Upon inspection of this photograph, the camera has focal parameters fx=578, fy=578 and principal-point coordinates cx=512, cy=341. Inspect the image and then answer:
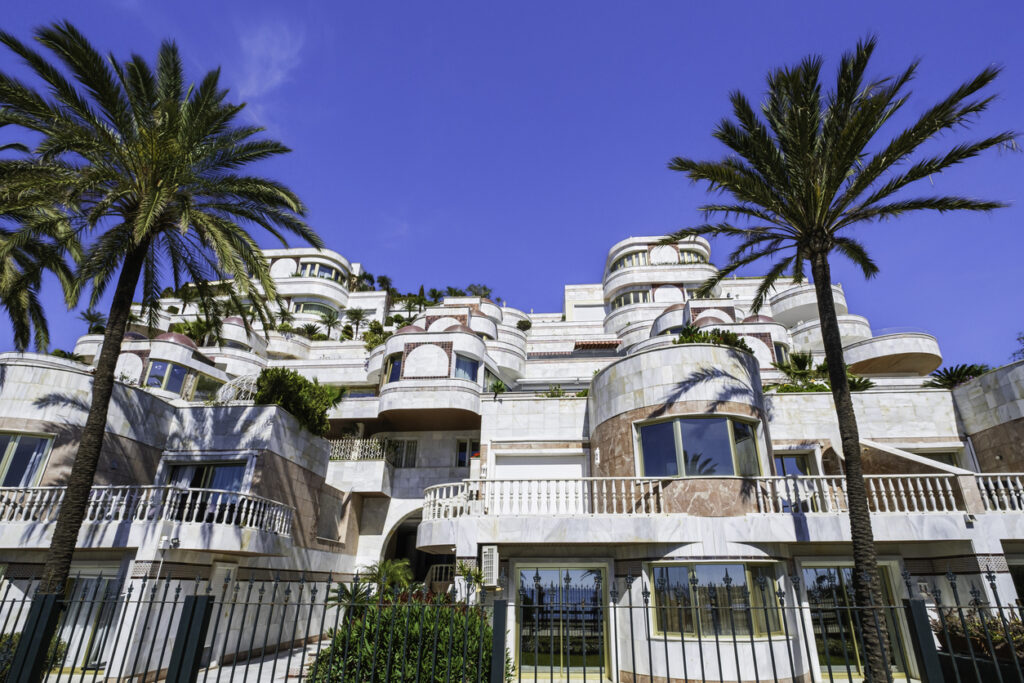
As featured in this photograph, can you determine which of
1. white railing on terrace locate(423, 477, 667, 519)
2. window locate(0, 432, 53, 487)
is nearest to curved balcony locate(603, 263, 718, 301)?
white railing on terrace locate(423, 477, 667, 519)

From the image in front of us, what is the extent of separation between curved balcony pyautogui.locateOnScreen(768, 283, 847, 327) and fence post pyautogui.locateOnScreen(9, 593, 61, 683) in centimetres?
4608

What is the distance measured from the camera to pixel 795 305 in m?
45.8

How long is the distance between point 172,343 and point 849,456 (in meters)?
30.7

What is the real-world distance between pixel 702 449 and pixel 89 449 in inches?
573

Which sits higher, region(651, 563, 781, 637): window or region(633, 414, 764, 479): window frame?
region(633, 414, 764, 479): window frame

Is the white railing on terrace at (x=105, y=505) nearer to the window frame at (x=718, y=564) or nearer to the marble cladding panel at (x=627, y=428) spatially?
the marble cladding panel at (x=627, y=428)

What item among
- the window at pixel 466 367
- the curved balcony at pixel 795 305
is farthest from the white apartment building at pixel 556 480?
the curved balcony at pixel 795 305

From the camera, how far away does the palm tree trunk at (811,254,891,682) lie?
11.0 metres

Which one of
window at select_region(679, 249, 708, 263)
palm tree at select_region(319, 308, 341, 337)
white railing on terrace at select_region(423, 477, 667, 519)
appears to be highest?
window at select_region(679, 249, 708, 263)

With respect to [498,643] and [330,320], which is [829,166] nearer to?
[498,643]

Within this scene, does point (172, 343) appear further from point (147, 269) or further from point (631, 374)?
point (631, 374)

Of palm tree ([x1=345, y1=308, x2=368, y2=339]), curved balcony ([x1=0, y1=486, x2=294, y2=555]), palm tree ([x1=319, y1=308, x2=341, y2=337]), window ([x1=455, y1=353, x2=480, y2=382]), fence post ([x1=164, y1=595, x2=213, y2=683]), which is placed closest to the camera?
fence post ([x1=164, y1=595, x2=213, y2=683])

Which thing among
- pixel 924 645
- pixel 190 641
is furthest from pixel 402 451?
pixel 924 645

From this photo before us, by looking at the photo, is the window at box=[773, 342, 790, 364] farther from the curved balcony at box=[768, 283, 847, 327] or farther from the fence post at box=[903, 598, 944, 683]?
the fence post at box=[903, 598, 944, 683]
